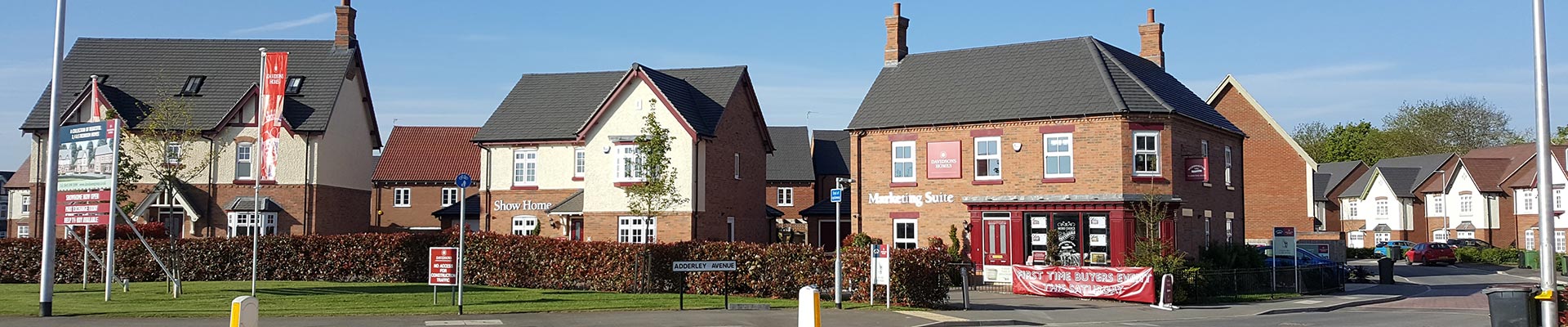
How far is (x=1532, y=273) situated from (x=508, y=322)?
4498 centimetres

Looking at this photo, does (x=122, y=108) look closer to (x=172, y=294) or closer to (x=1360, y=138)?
(x=172, y=294)

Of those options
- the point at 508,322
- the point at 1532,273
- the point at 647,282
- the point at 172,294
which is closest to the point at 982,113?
the point at 647,282

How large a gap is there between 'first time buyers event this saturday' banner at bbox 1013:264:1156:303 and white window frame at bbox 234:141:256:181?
28343mm

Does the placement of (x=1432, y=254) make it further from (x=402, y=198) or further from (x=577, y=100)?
(x=402, y=198)

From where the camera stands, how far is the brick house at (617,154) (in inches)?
1583

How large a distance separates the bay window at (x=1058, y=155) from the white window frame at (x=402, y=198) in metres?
33.0

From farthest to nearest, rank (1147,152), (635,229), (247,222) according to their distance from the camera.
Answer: (247,222) < (635,229) < (1147,152)

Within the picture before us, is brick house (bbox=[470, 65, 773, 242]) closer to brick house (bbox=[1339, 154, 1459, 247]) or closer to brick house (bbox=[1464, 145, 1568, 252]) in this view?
brick house (bbox=[1464, 145, 1568, 252])

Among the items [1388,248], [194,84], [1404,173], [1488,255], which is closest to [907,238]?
[194,84]

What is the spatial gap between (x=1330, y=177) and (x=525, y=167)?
60.5m

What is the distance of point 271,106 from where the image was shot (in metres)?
25.7

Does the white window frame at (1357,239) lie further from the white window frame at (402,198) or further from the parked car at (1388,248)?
the white window frame at (402,198)

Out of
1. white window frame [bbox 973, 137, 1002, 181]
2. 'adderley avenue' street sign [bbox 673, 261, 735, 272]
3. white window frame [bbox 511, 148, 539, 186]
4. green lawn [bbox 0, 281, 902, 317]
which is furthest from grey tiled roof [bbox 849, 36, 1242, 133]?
'adderley avenue' street sign [bbox 673, 261, 735, 272]

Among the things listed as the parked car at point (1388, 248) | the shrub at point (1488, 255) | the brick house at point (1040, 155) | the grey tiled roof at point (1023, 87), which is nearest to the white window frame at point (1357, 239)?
the parked car at point (1388, 248)
